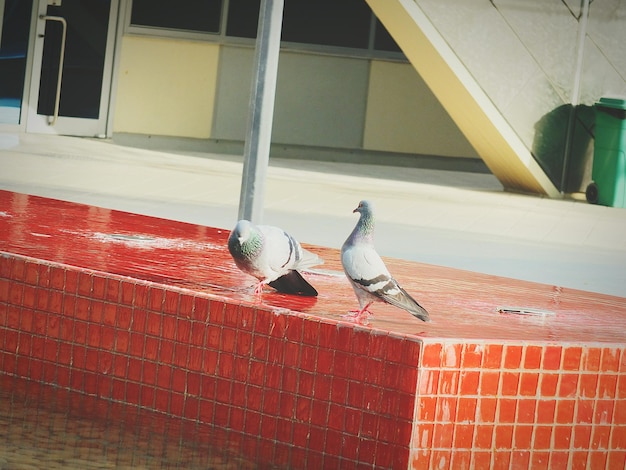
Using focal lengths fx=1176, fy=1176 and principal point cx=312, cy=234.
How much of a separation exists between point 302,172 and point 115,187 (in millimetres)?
3915

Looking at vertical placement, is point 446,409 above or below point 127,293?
below

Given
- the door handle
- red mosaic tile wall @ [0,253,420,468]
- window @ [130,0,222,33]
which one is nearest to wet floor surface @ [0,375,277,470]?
red mosaic tile wall @ [0,253,420,468]

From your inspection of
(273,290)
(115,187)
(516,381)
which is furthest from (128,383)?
(115,187)

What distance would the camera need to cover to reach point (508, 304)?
5.67 m

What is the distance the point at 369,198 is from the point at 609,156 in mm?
3403

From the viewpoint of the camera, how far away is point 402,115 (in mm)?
17406

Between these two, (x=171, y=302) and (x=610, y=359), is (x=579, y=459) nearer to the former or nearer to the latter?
(x=610, y=359)

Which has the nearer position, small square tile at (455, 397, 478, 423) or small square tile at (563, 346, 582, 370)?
small square tile at (455, 397, 478, 423)

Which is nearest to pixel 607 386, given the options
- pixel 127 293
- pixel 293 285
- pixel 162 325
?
pixel 293 285

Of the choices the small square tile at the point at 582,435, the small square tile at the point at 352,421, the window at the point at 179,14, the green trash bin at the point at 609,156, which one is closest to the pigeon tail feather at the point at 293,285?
the small square tile at the point at 352,421

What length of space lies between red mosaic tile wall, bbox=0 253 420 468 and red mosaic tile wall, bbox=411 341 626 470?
0.40 feet

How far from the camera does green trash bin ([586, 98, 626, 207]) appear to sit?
46.5 ft

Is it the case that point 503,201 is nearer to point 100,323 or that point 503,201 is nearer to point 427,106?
point 427,106

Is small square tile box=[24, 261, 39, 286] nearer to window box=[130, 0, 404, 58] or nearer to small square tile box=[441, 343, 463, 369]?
small square tile box=[441, 343, 463, 369]
